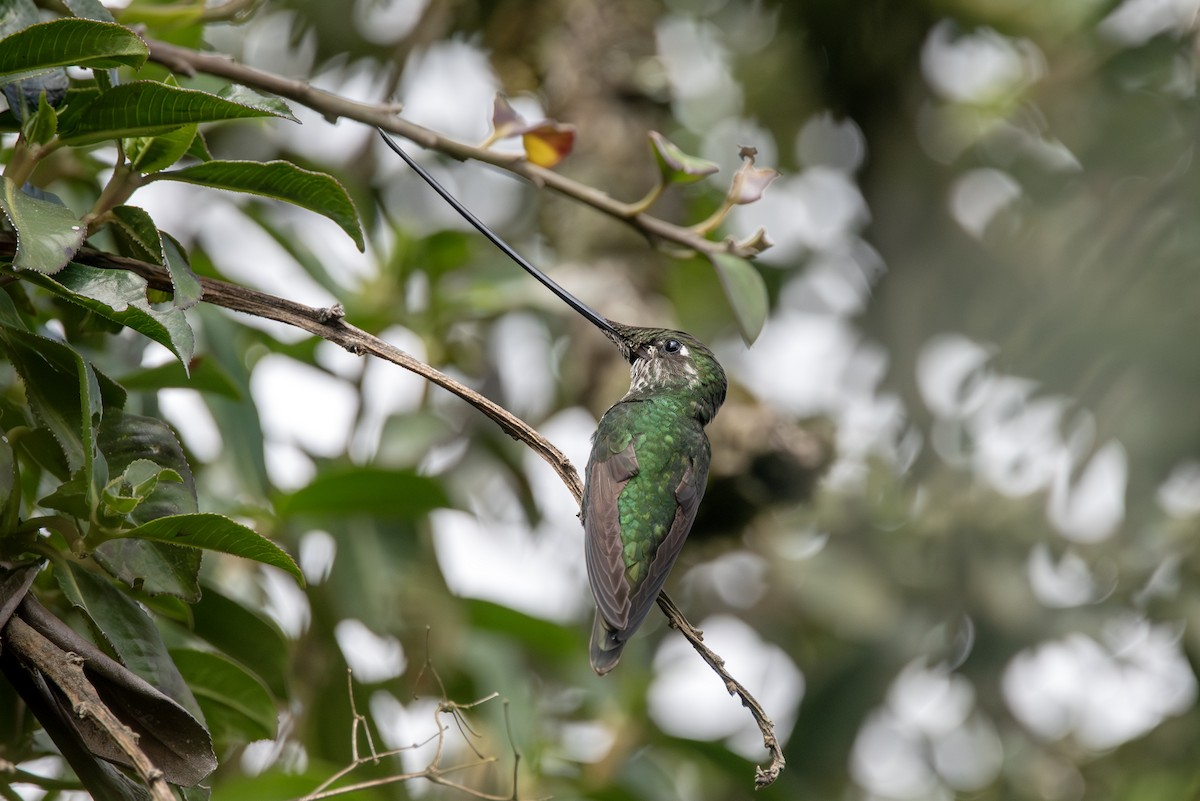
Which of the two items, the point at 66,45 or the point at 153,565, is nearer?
the point at 66,45

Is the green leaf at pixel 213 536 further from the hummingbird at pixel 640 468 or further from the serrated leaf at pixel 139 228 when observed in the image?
the hummingbird at pixel 640 468

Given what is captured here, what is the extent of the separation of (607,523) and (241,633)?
88 cm

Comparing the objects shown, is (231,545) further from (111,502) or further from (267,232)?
(267,232)

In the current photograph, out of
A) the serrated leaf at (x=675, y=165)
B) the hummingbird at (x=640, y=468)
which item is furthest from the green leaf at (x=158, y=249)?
the serrated leaf at (x=675, y=165)

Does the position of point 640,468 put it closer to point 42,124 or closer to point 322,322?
point 322,322

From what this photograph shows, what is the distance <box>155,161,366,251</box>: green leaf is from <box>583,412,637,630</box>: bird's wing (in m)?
0.91

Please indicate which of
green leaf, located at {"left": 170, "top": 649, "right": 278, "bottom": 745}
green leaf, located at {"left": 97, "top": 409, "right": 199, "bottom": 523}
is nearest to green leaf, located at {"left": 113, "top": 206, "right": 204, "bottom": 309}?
green leaf, located at {"left": 97, "top": 409, "right": 199, "bottom": 523}

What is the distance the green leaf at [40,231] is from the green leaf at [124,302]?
5 centimetres

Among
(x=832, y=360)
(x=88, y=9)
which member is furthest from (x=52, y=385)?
(x=832, y=360)

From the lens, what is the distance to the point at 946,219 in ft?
18.4

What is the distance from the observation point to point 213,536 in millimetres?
1711

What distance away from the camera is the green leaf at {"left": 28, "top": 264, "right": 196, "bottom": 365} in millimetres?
1619

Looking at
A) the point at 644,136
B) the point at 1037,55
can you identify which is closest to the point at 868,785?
the point at 644,136

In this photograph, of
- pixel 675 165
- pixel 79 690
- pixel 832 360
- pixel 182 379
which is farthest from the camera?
pixel 832 360
